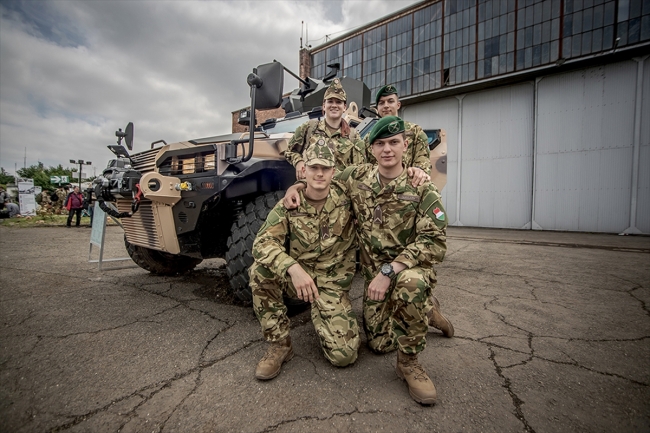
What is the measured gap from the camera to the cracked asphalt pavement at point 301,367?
1.35 meters

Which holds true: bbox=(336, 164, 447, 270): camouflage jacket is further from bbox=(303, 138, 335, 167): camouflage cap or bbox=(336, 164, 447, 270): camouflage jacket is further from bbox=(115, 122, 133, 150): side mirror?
bbox=(115, 122, 133, 150): side mirror

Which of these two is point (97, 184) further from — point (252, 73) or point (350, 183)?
point (350, 183)

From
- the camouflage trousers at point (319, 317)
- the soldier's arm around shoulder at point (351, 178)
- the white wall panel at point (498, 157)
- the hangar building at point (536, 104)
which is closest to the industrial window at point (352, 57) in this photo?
the hangar building at point (536, 104)

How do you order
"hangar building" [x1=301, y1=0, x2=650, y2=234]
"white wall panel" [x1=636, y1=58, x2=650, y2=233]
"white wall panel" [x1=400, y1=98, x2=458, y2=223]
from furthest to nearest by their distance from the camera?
"white wall panel" [x1=400, y1=98, x2=458, y2=223] → "hangar building" [x1=301, y1=0, x2=650, y2=234] → "white wall panel" [x1=636, y1=58, x2=650, y2=233]

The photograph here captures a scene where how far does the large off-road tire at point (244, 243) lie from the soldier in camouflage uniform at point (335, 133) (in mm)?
591

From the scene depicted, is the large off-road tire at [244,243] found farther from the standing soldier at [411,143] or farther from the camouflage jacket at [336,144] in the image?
the standing soldier at [411,143]

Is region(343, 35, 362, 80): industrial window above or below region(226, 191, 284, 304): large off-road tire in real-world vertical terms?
above

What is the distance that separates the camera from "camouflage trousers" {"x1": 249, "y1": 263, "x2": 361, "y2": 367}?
70.1 inches

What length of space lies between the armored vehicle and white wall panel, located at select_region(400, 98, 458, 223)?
1051cm

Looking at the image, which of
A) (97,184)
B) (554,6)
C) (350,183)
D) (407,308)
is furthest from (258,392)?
(554,6)

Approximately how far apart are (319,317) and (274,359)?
0.35 meters

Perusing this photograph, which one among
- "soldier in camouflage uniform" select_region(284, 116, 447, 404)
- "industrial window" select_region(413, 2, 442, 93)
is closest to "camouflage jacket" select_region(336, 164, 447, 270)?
"soldier in camouflage uniform" select_region(284, 116, 447, 404)

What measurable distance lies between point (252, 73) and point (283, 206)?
1033 millimetres

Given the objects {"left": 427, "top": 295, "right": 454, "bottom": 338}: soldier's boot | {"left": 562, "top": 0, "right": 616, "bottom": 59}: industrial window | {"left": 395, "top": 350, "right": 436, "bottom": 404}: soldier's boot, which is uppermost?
{"left": 562, "top": 0, "right": 616, "bottom": 59}: industrial window
